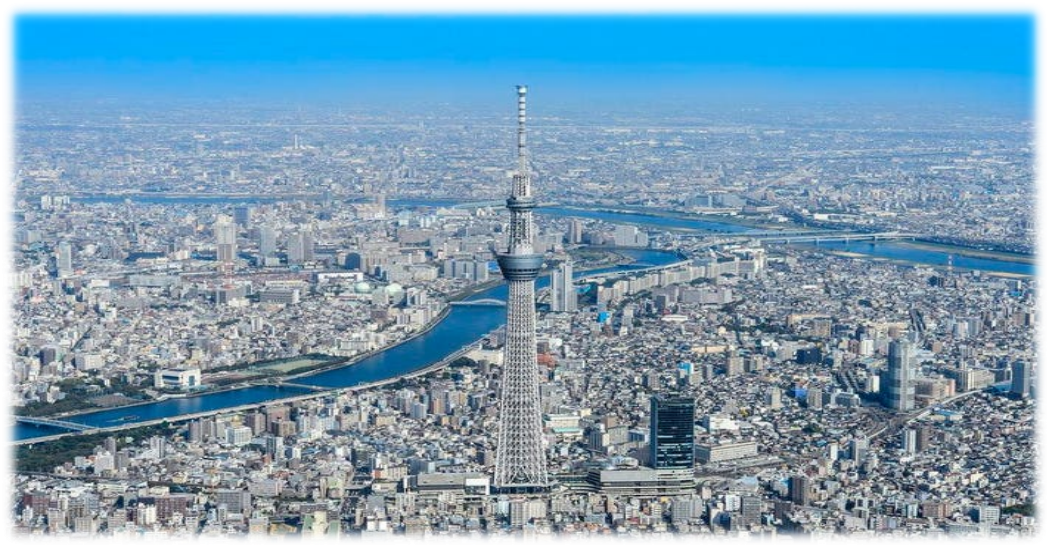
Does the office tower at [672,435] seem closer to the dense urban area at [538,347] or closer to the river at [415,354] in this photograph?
the dense urban area at [538,347]

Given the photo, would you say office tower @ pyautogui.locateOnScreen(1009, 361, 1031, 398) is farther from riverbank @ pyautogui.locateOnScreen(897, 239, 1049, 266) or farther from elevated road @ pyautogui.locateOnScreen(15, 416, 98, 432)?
riverbank @ pyautogui.locateOnScreen(897, 239, 1049, 266)

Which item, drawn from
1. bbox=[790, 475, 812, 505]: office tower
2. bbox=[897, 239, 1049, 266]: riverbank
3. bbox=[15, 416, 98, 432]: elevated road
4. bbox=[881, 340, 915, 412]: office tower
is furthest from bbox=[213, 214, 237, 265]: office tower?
bbox=[790, 475, 812, 505]: office tower

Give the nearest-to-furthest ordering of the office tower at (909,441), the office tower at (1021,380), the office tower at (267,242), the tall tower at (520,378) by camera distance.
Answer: the tall tower at (520,378) → the office tower at (909,441) → the office tower at (1021,380) → the office tower at (267,242)

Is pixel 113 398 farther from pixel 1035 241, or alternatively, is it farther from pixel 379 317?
pixel 1035 241

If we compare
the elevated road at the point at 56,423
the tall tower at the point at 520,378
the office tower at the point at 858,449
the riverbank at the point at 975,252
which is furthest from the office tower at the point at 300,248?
the tall tower at the point at 520,378

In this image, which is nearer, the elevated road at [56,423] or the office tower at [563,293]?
the elevated road at [56,423]

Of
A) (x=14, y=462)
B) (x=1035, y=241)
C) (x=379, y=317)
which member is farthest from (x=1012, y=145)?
(x=14, y=462)
